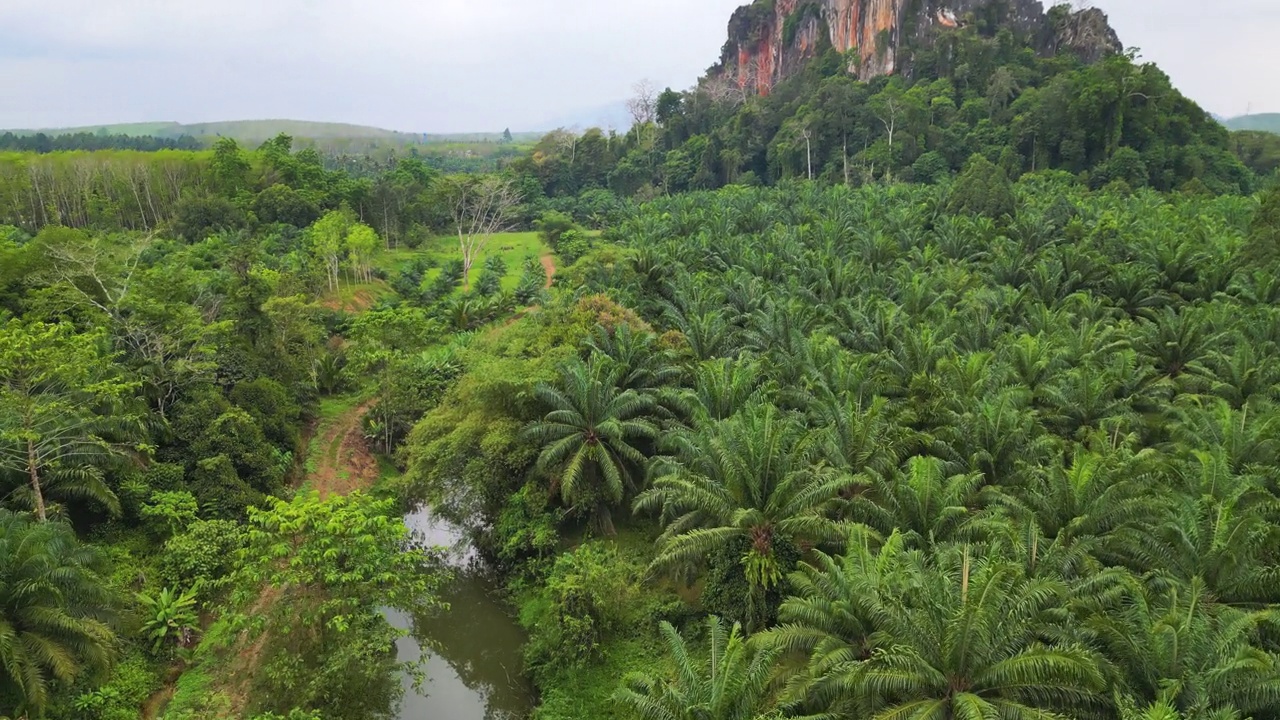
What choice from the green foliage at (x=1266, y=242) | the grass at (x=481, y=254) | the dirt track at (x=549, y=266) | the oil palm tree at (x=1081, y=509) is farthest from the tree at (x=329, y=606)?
the dirt track at (x=549, y=266)

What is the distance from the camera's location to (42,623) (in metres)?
12.7

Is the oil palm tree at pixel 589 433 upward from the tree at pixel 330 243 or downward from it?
downward

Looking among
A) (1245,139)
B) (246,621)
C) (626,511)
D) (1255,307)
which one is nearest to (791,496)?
(626,511)

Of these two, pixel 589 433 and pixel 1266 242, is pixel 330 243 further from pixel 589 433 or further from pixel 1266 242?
pixel 1266 242

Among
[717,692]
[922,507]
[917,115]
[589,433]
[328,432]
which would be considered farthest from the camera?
[917,115]

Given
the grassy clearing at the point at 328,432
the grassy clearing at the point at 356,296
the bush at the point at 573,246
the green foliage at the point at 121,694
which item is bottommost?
the green foliage at the point at 121,694

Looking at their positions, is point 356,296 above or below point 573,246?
below

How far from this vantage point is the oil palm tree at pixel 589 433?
19.1 metres

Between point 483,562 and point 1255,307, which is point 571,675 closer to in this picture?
point 483,562

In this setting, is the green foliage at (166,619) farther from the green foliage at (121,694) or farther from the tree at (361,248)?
the tree at (361,248)

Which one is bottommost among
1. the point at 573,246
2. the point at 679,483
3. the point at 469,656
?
the point at 469,656

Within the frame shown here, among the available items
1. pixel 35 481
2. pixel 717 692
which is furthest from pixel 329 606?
pixel 717 692

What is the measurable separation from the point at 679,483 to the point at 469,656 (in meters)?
7.04

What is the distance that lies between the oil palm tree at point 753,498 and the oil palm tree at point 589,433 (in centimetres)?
339
